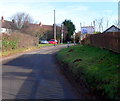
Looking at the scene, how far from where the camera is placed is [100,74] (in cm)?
938

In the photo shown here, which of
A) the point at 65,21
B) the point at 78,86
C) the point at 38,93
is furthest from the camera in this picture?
the point at 65,21

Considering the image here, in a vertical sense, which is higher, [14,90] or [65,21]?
[65,21]

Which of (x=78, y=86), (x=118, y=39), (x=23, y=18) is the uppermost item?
(x=23, y=18)

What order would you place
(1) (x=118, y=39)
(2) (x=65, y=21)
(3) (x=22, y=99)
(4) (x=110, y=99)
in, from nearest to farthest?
(4) (x=110, y=99)
(3) (x=22, y=99)
(1) (x=118, y=39)
(2) (x=65, y=21)

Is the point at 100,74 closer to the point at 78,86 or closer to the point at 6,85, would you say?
the point at 78,86

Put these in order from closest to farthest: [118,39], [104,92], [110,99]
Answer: [110,99] < [104,92] < [118,39]

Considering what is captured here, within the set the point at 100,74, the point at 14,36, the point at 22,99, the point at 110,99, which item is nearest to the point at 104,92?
the point at 110,99

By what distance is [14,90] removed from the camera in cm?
976

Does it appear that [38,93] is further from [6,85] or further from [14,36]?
[14,36]

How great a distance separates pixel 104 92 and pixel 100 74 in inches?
70.7

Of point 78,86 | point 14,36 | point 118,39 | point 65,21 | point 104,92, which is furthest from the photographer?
point 65,21

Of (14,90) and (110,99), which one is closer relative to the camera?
(110,99)

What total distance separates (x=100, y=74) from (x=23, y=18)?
61946 millimetres

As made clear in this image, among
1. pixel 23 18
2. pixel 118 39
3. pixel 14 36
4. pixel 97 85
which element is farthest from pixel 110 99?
pixel 23 18
